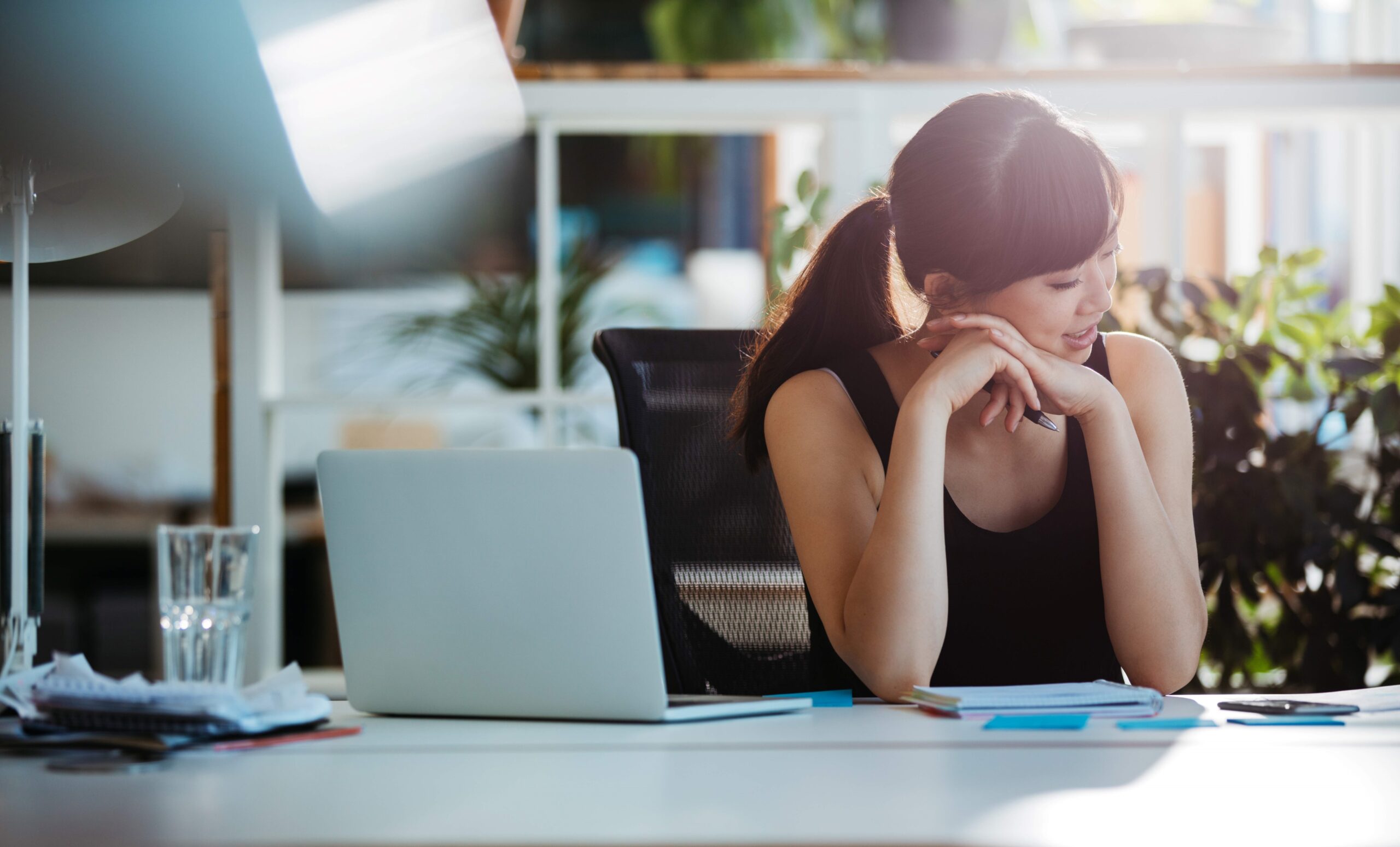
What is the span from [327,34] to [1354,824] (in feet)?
5.44

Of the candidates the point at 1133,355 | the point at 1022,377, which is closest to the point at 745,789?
the point at 1022,377

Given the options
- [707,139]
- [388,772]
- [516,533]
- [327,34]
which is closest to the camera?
[388,772]

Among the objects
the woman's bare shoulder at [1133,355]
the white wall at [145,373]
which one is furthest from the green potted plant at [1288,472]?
the white wall at [145,373]

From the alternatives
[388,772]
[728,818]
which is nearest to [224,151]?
[388,772]

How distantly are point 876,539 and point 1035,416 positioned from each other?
31cm

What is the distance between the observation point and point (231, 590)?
105 centimetres

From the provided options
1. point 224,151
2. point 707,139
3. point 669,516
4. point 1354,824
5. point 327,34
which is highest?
point 707,139

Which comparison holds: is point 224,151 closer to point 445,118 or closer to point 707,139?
point 445,118

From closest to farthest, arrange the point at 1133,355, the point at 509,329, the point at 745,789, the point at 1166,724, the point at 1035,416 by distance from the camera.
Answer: the point at 745,789, the point at 1166,724, the point at 1035,416, the point at 1133,355, the point at 509,329

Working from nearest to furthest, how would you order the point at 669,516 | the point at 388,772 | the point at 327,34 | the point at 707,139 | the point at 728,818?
the point at 728,818 → the point at 388,772 → the point at 669,516 → the point at 327,34 → the point at 707,139

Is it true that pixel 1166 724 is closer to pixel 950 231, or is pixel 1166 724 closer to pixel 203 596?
pixel 950 231

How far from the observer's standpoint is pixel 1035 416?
1462 mm

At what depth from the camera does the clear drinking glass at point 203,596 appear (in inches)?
40.4

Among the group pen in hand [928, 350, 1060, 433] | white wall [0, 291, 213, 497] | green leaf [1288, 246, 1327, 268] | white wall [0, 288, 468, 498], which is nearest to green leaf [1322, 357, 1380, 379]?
green leaf [1288, 246, 1327, 268]
